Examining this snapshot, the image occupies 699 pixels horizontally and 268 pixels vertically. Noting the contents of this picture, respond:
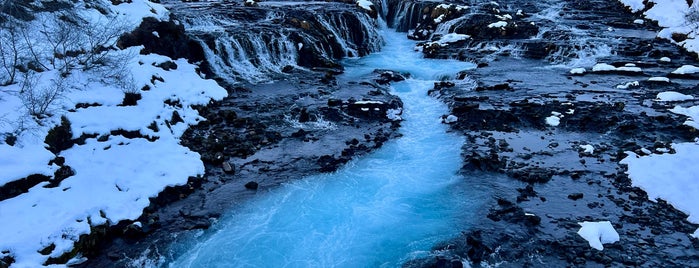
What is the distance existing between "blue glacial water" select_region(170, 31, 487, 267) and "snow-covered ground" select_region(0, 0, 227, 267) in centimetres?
237

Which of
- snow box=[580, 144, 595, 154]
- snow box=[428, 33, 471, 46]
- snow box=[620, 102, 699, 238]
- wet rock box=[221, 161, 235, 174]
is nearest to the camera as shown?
snow box=[620, 102, 699, 238]

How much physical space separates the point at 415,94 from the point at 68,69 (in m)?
13.8

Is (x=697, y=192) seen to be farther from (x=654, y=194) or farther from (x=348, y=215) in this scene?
(x=348, y=215)

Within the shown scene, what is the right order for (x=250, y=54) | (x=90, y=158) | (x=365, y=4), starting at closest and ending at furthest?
(x=90, y=158)
(x=250, y=54)
(x=365, y=4)

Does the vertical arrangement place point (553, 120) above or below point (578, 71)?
below

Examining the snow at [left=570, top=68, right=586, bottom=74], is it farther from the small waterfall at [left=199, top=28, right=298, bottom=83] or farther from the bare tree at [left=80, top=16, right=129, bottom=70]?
the bare tree at [left=80, top=16, right=129, bottom=70]

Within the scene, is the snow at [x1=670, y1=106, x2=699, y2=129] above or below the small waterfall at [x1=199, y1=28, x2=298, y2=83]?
below

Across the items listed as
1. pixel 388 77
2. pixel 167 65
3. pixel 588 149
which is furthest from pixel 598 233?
pixel 167 65

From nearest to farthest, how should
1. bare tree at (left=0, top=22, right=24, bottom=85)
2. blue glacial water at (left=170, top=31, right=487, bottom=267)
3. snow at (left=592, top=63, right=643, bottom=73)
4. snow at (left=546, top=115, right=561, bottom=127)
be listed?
blue glacial water at (left=170, top=31, right=487, bottom=267) < bare tree at (left=0, top=22, right=24, bottom=85) < snow at (left=546, top=115, right=561, bottom=127) < snow at (left=592, top=63, right=643, bottom=73)

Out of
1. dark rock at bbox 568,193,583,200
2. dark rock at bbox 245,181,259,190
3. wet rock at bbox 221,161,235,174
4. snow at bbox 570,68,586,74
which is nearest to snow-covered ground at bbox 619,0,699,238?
dark rock at bbox 568,193,583,200

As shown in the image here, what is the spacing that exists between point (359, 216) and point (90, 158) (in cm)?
721

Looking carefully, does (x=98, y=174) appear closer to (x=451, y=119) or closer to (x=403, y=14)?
(x=451, y=119)

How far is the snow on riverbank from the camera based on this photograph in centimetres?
2581

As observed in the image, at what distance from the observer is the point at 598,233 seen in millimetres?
9984
